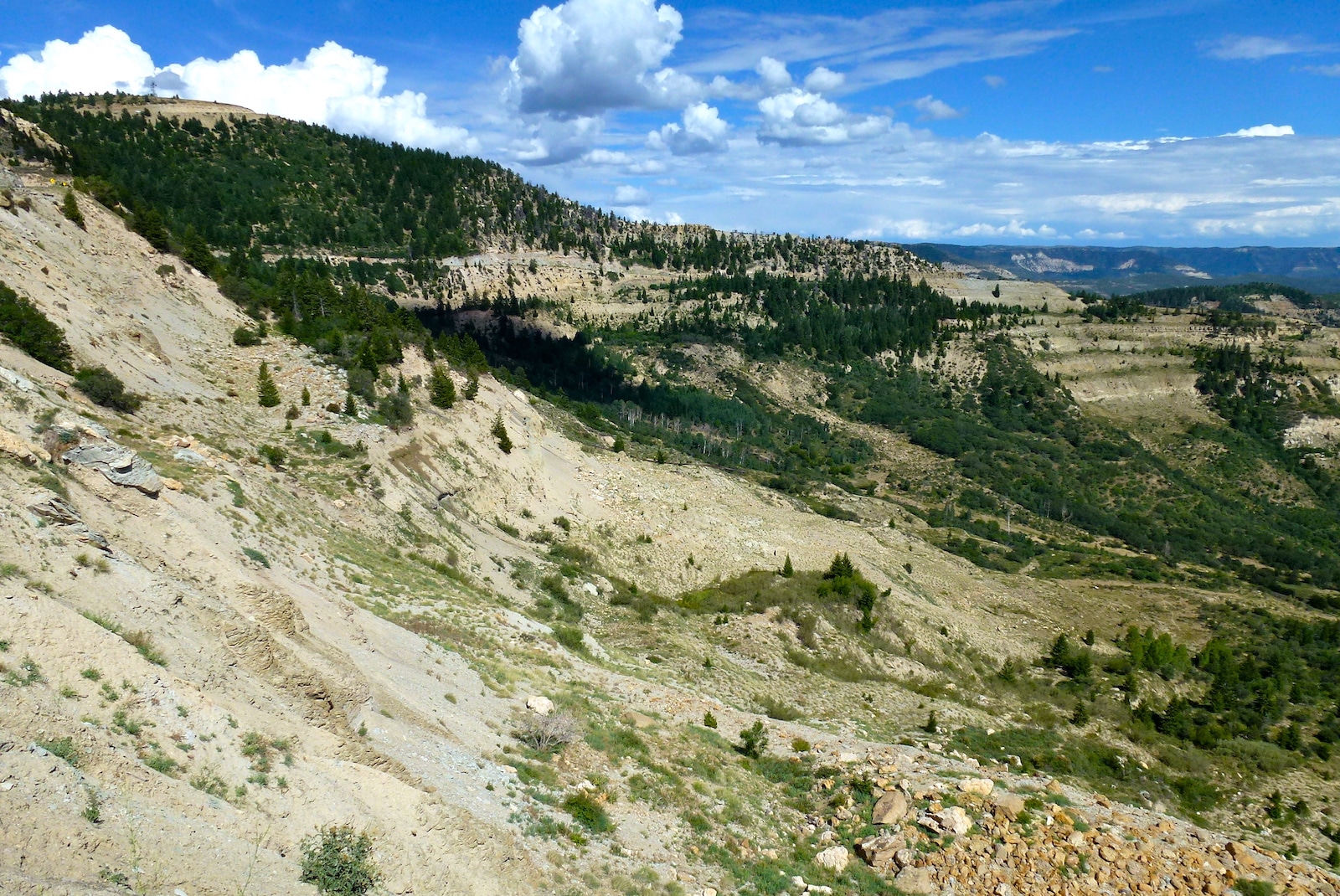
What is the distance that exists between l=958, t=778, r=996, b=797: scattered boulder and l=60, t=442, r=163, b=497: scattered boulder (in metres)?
22.2

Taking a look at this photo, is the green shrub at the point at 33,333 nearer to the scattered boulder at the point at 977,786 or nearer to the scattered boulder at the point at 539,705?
the scattered boulder at the point at 539,705

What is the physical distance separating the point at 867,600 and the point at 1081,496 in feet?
284

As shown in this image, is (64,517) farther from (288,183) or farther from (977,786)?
(288,183)

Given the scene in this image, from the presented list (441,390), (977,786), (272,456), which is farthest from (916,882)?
(441,390)

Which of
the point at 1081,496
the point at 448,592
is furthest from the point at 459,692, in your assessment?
the point at 1081,496

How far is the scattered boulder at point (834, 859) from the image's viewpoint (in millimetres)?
15797

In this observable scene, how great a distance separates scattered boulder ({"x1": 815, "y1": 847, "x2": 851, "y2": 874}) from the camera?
51.8 feet

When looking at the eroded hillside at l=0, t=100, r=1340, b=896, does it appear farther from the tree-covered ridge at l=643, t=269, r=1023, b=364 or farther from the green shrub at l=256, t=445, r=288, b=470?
the tree-covered ridge at l=643, t=269, r=1023, b=364

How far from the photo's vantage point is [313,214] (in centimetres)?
14312

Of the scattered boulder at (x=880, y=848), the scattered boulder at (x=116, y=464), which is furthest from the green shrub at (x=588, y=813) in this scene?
the scattered boulder at (x=116, y=464)

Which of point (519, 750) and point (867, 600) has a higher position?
point (519, 750)

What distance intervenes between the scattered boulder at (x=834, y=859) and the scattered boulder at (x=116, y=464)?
17.9 meters

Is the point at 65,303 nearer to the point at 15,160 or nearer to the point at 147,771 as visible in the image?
the point at 147,771

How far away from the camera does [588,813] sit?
567 inches
